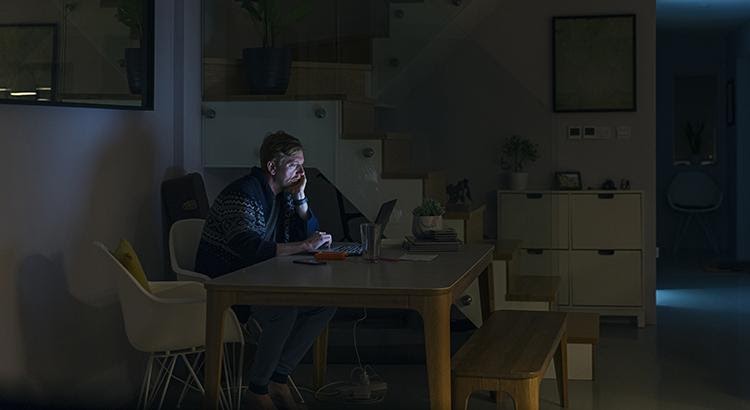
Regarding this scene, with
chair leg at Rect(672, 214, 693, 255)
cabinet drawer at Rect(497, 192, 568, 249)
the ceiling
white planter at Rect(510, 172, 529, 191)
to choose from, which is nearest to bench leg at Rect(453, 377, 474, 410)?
cabinet drawer at Rect(497, 192, 568, 249)

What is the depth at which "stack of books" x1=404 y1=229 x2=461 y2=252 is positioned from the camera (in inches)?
182

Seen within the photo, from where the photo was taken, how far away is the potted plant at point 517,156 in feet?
20.2

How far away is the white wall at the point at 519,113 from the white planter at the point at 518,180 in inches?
3.7

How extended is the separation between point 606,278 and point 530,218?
104 centimetres

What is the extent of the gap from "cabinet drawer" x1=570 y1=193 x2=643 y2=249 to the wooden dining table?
3.45m

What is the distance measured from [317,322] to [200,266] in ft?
1.82

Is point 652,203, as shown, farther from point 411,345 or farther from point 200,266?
point 200,266

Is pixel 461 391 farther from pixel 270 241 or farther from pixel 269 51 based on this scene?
pixel 269 51

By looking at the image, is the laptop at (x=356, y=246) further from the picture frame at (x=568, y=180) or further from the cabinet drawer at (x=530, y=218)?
the picture frame at (x=568, y=180)

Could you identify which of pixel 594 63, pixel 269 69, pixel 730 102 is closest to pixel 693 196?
pixel 730 102

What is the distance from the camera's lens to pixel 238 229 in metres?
4.28

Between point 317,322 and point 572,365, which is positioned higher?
point 317,322

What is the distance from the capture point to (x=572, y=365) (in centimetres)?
538

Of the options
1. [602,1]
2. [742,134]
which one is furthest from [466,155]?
[742,134]
